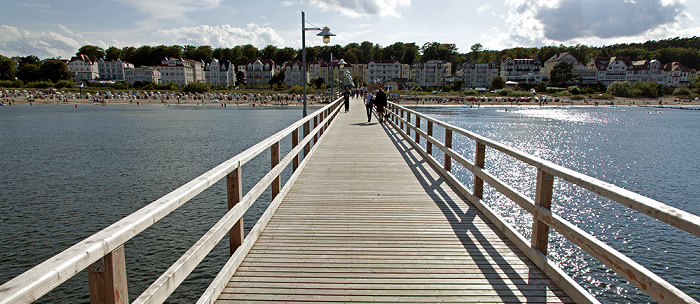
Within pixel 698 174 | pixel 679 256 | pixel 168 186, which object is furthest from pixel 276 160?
pixel 698 174

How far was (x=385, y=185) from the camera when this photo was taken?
7.74 meters

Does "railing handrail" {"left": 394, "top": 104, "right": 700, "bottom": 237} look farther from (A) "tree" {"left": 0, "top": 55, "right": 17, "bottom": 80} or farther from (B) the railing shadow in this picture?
(A) "tree" {"left": 0, "top": 55, "right": 17, "bottom": 80}

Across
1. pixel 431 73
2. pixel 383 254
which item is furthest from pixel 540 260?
pixel 431 73

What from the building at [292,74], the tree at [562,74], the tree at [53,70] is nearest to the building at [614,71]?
the tree at [562,74]

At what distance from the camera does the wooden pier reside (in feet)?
6.63

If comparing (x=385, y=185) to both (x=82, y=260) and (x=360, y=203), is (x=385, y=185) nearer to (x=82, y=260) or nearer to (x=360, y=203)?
(x=360, y=203)

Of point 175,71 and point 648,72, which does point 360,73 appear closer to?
point 175,71

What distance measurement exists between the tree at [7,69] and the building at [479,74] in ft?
440

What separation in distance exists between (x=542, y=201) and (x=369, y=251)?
1.69 m

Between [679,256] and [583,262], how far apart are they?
9.62 feet

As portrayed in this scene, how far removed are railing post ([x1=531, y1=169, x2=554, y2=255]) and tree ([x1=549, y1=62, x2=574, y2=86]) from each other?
452 ft

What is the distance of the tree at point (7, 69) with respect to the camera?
123 meters

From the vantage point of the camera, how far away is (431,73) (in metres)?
146

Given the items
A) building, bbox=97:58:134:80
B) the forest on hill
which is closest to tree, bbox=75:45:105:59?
the forest on hill
